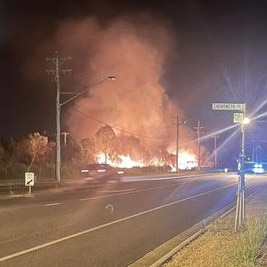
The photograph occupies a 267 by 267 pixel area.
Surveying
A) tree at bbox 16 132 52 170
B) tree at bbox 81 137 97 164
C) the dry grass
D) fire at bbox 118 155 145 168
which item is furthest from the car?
the dry grass

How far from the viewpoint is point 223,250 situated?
33.8 ft

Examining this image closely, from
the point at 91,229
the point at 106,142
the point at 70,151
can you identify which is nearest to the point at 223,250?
the point at 91,229

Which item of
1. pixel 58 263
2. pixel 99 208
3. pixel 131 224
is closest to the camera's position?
pixel 58 263

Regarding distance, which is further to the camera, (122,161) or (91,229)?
(122,161)

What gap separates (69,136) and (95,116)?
419 cm

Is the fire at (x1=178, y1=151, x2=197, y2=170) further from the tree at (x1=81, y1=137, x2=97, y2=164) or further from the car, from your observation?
the car

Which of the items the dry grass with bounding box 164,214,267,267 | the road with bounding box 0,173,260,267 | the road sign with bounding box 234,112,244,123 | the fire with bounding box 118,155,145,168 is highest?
the road sign with bounding box 234,112,244,123

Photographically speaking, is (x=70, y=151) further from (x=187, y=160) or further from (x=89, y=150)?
(x=187, y=160)

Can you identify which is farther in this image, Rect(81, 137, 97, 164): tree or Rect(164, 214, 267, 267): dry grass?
Rect(81, 137, 97, 164): tree

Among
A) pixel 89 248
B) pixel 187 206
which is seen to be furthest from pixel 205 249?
pixel 187 206

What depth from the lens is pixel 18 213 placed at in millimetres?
18859

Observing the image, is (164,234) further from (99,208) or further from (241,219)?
(99,208)

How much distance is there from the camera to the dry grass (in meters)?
9.08

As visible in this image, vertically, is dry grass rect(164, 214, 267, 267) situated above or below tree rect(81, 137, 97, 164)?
below
